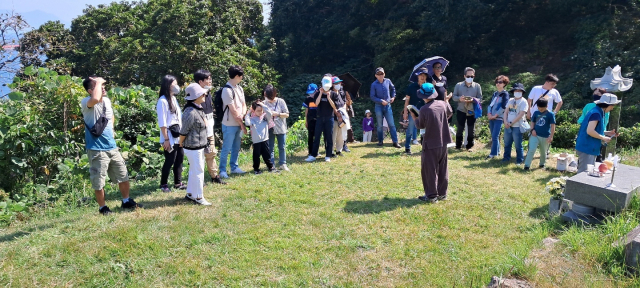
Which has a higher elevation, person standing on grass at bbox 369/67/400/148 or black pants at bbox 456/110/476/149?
person standing on grass at bbox 369/67/400/148

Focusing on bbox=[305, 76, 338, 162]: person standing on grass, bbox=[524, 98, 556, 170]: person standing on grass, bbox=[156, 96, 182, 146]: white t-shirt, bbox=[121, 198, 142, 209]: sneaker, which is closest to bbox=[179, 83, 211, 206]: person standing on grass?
bbox=[156, 96, 182, 146]: white t-shirt

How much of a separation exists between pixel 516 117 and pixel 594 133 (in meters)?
2.17

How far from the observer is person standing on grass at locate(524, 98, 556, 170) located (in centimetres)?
742

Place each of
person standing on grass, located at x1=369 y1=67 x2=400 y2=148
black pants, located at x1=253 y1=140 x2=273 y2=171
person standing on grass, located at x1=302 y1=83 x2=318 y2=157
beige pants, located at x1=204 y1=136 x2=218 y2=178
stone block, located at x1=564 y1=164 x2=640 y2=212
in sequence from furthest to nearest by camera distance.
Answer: person standing on grass, located at x1=369 y1=67 x2=400 y2=148, person standing on grass, located at x1=302 y1=83 x2=318 y2=157, black pants, located at x1=253 y1=140 x2=273 y2=171, beige pants, located at x1=204 y1=136 x2=218 y2=178, stone block, located at x1=564 y1=164 x2=640 y2=212

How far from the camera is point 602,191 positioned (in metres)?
4.79

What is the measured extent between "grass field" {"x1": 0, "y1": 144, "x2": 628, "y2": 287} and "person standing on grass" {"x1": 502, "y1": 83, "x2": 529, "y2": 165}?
1417 mm

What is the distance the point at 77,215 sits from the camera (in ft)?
18.3

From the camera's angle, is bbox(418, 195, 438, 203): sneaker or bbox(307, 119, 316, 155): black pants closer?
bbox(418, 195, 438, 203): sneaker

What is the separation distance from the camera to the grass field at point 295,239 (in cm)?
400

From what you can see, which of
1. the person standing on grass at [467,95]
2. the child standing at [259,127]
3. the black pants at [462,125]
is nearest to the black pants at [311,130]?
the child standing at [259,127]

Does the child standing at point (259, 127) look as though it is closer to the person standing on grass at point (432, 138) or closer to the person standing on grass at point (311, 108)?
the person standing on grass at point (311, 108)

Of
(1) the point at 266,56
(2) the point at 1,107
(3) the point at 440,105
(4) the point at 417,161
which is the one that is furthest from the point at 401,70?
(2) the point at 1,107

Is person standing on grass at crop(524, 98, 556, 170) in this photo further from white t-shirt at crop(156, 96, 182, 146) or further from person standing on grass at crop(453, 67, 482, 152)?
white t-shirt at crop(156, 96, 182, 146)

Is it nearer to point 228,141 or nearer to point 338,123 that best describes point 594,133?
point 338,123
